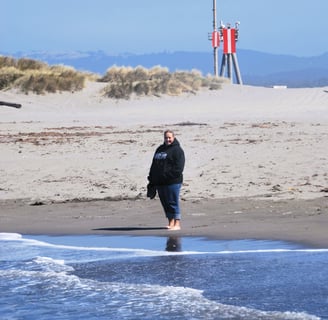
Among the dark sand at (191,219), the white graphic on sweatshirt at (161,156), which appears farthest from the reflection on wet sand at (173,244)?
the white graphic on sweatshirt at (161,156)

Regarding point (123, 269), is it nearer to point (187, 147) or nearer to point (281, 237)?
point (281, 237)

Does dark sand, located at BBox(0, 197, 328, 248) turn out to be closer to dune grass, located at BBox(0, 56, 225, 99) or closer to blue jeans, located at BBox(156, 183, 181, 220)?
blue jeans, located at BBox(156, 183, 181, 220)

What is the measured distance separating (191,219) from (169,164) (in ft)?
4.62

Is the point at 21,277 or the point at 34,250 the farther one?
the point at 34,250

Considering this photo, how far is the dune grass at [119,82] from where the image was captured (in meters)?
37.6

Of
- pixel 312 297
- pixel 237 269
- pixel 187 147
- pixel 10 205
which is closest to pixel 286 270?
pixel 237 269

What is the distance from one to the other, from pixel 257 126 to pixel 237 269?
56.1 ft

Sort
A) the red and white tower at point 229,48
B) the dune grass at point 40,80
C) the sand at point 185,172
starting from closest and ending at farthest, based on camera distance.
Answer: the sand at point 185,172
the dune grass at point 40,80
the red and white tower at point 229,48

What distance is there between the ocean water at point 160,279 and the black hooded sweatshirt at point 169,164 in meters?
0.85

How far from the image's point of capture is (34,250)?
1189 centimetres

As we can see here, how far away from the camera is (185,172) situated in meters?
18.3

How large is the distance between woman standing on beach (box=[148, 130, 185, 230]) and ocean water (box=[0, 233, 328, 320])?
59cm

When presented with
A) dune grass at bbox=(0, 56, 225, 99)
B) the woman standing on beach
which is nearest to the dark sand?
the woman standing on beach

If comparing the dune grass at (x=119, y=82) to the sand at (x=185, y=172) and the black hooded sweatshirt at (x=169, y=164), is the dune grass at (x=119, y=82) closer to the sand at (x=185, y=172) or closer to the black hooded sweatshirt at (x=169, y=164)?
the sand at (x=185, y=172)
